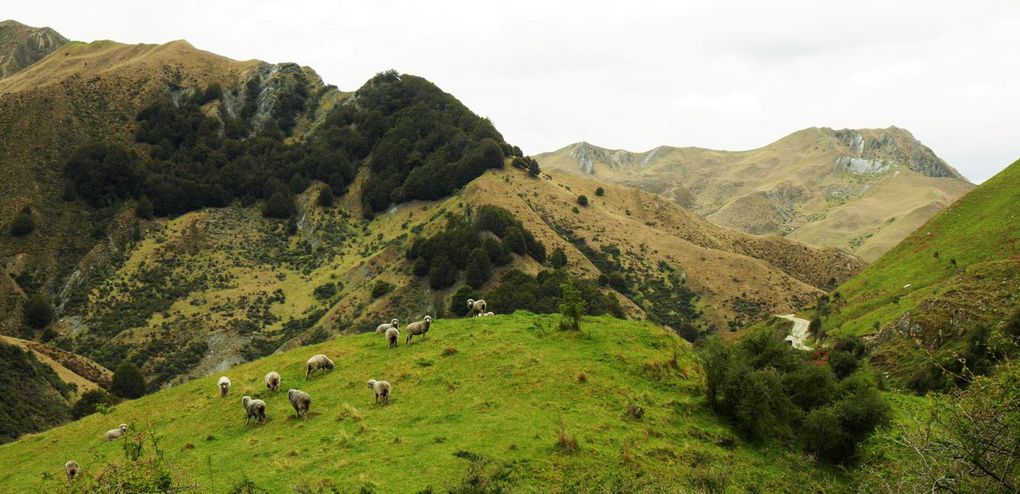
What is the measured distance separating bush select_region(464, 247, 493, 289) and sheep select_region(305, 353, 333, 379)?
4867 centimetres

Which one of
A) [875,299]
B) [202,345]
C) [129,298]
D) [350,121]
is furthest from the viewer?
[350,121]

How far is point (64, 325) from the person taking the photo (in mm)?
86125

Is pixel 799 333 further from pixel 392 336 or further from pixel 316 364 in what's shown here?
pixel 316 364

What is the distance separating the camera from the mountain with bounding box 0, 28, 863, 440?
8362 centimetres

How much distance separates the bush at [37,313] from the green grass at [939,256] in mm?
102838

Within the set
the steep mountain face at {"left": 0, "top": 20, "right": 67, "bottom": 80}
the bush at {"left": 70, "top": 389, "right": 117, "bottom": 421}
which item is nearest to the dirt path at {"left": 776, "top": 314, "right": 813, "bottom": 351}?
the bush at {"left": 70, "top": 389, "right": 117, "bottom": 421}

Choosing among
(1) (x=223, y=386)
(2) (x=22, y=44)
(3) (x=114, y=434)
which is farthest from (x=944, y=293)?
(2) (x=22, y=44)

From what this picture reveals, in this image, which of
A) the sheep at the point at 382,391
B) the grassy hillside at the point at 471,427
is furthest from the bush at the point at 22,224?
the sheep at the point at 382,391

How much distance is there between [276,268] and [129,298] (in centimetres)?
2187

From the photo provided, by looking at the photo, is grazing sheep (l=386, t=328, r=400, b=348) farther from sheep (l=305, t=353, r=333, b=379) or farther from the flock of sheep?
sheep (l=305, t=353, r=333, b=379)

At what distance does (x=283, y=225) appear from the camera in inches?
4503

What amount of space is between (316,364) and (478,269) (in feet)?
166

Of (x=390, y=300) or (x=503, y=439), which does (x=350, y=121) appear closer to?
(x=390, y=300)

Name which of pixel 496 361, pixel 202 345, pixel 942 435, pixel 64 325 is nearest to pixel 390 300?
pixel 202 345
